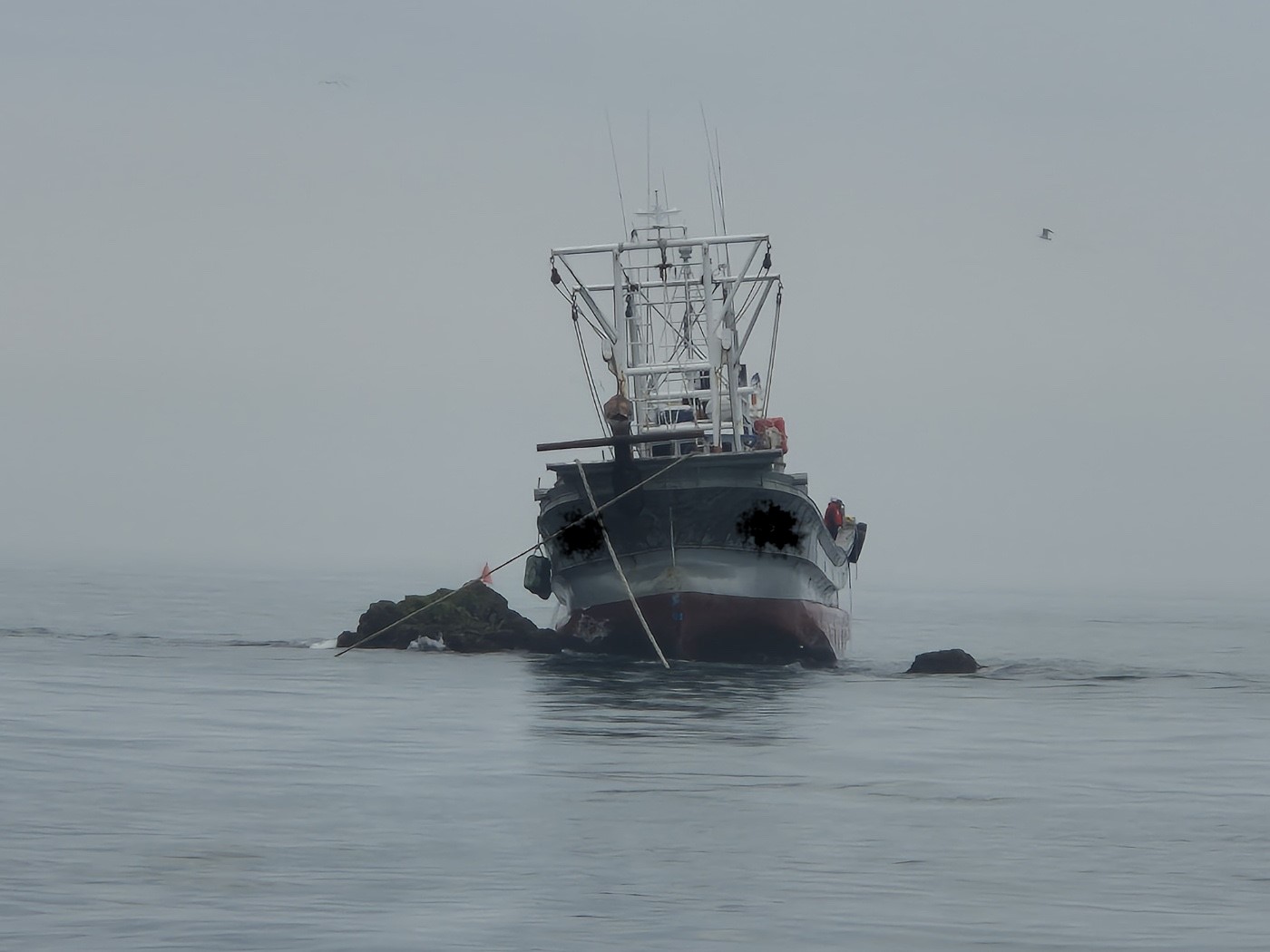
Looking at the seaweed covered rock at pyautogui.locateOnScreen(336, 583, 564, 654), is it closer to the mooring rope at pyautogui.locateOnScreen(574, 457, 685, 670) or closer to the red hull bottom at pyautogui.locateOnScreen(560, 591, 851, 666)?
the red hull bottom at pyautogui.locateOnScreen(560, 591, 851, 666)

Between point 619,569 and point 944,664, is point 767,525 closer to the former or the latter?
point 619,569

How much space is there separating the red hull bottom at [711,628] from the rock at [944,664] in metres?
2.46

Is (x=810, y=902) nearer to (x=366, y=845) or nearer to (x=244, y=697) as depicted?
(x=366, y=845)

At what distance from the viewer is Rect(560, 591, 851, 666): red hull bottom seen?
3759cm

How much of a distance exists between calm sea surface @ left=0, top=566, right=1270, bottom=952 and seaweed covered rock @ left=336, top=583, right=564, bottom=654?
24.7 feet

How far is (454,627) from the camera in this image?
45.2m

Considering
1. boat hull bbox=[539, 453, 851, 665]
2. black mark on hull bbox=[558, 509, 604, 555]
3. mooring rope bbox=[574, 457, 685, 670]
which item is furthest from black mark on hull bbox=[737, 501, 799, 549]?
black mark on hull bbox=[558, 509, 604, 555]

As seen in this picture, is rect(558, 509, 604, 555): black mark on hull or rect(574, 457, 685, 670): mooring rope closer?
rect(574, 457, 685, 670): mooring rope

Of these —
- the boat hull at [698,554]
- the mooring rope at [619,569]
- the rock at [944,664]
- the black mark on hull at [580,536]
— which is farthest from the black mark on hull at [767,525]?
the rock at [944,664]

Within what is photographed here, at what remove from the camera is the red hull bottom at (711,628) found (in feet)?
123

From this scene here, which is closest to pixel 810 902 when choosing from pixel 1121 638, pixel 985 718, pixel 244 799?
pixel 244 799

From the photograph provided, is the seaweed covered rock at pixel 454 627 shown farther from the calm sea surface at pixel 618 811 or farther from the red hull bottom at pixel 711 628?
the calm sea surface at pixel 618 811

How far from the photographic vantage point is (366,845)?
1609 centimetres

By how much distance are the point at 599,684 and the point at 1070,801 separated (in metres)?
14.3
